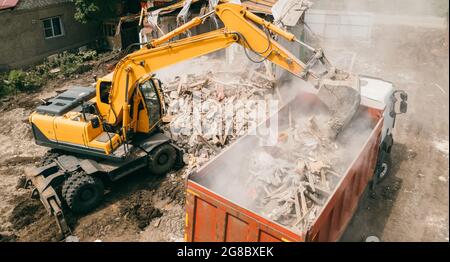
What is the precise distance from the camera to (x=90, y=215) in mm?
9828

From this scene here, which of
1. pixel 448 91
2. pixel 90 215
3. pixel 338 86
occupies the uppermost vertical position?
pixel 448 91

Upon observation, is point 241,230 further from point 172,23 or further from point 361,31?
point 361,31

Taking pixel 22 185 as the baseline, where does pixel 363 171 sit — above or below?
above

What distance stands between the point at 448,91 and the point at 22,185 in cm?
1081

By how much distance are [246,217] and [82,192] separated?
16.3 ft

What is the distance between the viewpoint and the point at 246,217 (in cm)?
646

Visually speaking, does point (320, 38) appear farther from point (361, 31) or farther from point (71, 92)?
point (71, 92)

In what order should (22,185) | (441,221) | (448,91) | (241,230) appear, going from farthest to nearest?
(22,185) < (441,221) < (241,230) < (448,91)

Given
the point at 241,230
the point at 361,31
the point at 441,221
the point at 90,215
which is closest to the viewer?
the point at 241,230

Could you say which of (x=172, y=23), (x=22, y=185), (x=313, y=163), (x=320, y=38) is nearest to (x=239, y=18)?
(x=313, y=163)

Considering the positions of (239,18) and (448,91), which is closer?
(448,91)

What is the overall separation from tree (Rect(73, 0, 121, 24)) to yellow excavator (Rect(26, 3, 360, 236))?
1073cm

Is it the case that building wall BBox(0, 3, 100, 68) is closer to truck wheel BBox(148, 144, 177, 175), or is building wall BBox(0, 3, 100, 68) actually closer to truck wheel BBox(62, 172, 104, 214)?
truck wheel BBox(62, 172, 104, 214)

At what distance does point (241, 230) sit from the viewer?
6660 millimetres
